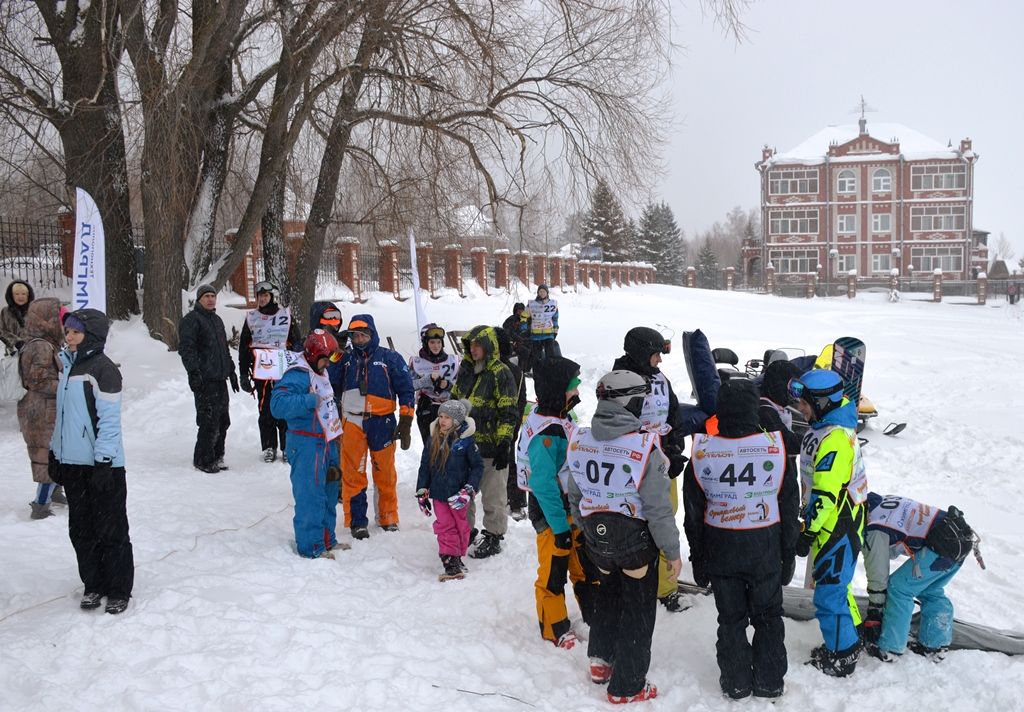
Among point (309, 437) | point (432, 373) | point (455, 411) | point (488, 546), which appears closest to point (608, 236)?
point (432, 373)

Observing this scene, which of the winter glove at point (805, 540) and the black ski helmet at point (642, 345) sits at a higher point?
the black ski helmet at point (642, 345)

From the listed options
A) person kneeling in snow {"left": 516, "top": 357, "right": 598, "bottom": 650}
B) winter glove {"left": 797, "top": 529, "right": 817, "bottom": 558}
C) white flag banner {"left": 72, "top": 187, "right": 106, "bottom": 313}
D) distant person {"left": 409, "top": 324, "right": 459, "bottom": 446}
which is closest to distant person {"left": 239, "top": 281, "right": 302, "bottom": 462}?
white flag banner {"left": 72, "top": 187, "right": 106, "bottom": 313}

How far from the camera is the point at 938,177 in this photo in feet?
183

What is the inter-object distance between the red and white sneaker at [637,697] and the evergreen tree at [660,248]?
206 ft

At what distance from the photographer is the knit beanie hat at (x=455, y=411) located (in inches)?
225

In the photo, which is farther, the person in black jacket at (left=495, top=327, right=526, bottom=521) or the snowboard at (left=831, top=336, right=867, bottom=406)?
the person in black jacket at (left=495, top=327, right=526, bottom=521)

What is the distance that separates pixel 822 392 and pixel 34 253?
1596 cm

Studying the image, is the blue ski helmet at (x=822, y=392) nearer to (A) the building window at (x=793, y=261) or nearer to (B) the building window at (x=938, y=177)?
(A) the building window at (x=793, y=261)

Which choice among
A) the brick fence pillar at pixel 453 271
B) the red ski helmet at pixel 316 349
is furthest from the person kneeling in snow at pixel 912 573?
the brick fence pillar at pixel 453 271

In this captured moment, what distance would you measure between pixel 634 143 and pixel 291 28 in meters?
6.57

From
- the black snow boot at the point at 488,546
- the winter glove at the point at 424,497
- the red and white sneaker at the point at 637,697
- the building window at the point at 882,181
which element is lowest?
the red and white sneaker at the point at 637,697

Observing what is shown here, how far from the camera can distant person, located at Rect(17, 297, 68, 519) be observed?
6262 mm

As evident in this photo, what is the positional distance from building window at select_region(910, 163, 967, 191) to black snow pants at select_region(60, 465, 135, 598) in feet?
205

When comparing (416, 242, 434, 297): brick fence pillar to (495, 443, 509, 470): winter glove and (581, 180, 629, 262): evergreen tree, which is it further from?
(581, 180, 629, 262): evergreen tree
